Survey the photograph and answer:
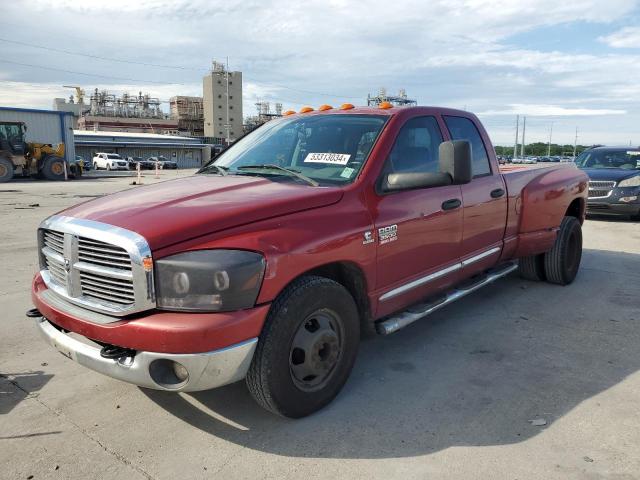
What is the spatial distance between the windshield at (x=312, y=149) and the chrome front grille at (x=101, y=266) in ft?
4.17

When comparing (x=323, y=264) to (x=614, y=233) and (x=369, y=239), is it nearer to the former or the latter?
(x=369, y=239)

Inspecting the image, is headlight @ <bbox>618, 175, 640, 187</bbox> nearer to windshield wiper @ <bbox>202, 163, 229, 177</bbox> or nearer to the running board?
the running board

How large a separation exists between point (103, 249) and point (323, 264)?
1.16m

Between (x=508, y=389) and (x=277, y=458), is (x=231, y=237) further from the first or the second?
(x=508, y=389)

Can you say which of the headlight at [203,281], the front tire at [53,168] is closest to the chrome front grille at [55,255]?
the headlight at [203,281]

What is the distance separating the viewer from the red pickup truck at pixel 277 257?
2502 mm

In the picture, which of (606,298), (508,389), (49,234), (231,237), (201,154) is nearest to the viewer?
(231,237)

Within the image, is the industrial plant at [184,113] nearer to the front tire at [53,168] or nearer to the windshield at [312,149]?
the front tire at [53,168]

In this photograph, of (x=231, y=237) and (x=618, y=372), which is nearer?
(x=231, y=237)

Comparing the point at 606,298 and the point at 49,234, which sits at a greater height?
the point at 49,234

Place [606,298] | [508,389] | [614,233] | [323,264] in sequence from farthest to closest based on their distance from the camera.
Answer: [614,233], [606,298], [508,389], [323,264]

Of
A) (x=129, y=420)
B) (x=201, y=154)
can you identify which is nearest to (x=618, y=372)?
(x=129, y=420)

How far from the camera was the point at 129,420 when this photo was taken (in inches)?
119

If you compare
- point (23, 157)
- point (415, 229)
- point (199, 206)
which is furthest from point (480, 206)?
point (23, 157)
